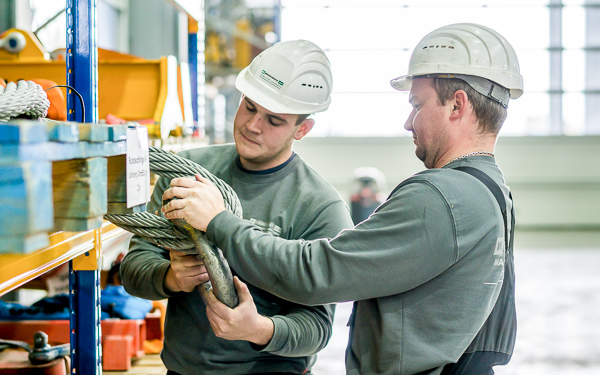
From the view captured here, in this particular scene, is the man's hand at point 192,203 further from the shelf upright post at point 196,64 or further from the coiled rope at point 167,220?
the shelf upright post at point 196,64

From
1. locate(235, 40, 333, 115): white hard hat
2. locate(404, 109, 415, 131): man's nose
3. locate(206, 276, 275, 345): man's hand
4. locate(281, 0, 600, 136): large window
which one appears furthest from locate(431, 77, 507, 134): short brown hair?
locate(281, 0, 600, 136): large window

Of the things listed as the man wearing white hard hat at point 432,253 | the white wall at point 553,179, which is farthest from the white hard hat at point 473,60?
the white wall at point 553,179

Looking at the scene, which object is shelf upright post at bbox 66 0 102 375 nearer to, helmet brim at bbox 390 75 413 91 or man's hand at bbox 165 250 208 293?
man's hand at bbox 165 250 208 293

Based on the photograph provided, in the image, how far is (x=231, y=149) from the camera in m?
2.20

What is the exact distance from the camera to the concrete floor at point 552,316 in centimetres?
508

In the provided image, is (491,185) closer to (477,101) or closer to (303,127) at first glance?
(477,101)

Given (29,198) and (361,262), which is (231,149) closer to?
(361,262)

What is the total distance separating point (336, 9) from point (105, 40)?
5566mm

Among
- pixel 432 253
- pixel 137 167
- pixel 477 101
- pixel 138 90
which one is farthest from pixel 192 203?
pixel 138 90

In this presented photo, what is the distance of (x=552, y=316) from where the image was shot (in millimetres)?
6355

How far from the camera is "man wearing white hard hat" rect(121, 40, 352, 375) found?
6.13ft

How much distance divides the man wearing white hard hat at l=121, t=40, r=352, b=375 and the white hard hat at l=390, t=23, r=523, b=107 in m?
0.50

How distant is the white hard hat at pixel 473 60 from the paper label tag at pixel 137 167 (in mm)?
826

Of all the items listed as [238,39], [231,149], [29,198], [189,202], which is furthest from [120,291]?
[238,39]
